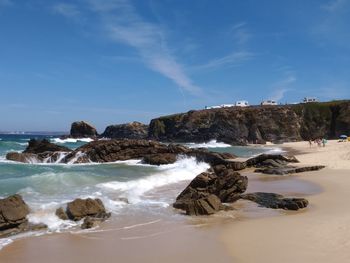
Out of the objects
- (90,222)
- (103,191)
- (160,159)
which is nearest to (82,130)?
(160,159)

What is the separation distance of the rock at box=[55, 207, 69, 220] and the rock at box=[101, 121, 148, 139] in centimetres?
10626

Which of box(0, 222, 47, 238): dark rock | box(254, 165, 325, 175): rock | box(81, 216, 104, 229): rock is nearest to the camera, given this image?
box(0, 222, 47, 238): dark rock

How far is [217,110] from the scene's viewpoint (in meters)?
103

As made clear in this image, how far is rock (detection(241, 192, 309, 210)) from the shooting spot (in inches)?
597

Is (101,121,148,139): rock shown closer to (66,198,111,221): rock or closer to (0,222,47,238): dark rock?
(66,198,111,221): rock

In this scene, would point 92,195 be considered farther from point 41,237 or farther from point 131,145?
point 131,145

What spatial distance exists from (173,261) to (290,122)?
8724cm

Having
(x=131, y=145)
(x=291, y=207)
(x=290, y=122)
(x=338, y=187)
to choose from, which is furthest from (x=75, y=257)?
(x=290, y=122)

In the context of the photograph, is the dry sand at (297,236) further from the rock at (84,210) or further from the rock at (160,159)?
the rock at (160,159)

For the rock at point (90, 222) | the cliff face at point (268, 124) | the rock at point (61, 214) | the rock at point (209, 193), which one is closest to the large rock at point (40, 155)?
the rock at point (209, 193)

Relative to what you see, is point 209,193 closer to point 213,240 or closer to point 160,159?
point 213,240

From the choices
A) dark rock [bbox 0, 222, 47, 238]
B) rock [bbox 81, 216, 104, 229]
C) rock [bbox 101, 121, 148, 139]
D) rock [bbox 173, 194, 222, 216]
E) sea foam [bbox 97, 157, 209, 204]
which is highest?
rock [bbox 101, 121, 148, 139]

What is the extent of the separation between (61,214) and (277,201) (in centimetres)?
769

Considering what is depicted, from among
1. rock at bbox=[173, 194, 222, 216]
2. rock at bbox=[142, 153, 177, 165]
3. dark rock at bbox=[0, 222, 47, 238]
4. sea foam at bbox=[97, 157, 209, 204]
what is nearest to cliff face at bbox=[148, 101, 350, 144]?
rock at bbox=[142, 153, 177, 165]
